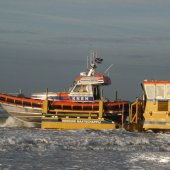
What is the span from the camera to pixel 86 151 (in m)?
19.5

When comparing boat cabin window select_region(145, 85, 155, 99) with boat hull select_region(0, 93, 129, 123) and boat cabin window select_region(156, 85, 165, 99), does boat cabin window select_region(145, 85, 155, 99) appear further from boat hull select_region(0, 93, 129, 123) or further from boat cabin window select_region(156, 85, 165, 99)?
boat hull select_region(0, 93, 129, 123)

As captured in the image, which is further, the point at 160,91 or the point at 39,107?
the point at 39,107

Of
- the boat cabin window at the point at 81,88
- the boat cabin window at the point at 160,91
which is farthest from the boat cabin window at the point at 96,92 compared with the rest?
the boat cabin window at the point at 160,91

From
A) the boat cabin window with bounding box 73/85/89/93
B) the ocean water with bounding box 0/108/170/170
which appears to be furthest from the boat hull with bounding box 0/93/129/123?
the ocean water with bounding box 0/108/170/170

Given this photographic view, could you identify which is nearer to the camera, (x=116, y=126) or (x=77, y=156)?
(x=77, y=156)

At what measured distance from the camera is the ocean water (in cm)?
1580

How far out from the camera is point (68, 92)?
100 ft

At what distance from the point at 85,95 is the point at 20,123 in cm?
495

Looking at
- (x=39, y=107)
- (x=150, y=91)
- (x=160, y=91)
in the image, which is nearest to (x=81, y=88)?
(x=39, y=107)

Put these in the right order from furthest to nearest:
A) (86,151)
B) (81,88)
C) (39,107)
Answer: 1. (81,88)
2. (39,107)
3. (86,151)

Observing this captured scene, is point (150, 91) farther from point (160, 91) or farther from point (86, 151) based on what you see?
point (86, 151)

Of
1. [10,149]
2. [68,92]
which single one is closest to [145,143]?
[10,149]

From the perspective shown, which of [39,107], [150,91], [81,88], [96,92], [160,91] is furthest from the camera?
[96,92]

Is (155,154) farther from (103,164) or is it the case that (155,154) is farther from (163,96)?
(163,96)
